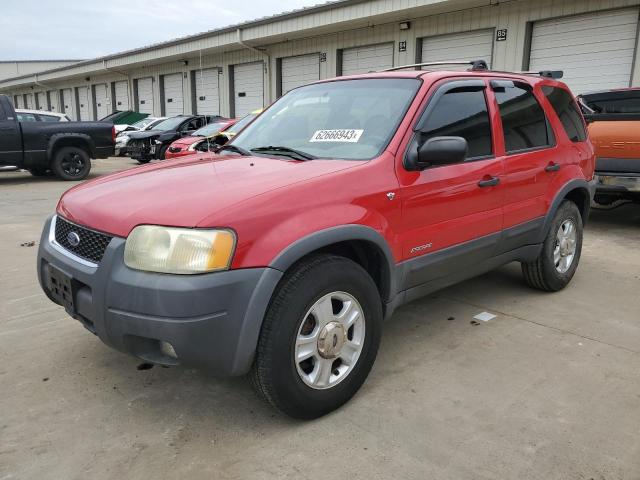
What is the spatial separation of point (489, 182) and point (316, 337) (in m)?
1.70

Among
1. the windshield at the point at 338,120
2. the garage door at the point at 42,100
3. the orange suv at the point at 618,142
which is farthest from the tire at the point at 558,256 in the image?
the garage door at the point at 42,100

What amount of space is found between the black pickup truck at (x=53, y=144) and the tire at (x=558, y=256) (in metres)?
11.1

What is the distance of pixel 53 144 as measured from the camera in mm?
12070

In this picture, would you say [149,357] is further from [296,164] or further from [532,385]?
[532,385]

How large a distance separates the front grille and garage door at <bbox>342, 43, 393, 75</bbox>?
44.4ft

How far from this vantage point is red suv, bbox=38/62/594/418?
2.24 metres

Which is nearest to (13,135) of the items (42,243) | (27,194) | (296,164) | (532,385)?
(27,194)

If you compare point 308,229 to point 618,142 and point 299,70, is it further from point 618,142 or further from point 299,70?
point 299,70

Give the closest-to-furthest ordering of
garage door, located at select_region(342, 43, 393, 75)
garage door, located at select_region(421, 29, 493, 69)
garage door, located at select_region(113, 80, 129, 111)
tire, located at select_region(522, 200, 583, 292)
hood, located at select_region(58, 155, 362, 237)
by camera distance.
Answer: hood, located at select_region(58, 155, 362, 237)
tire, located at select_region(522, 200, 583, 292)
garage door, located at select_region(421, 29, 493, 69)
garage door, located at select_region(342, 43, 393, 75)
garage door, located at select_region(113, 80, 129, 111)

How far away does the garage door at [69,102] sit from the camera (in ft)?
119

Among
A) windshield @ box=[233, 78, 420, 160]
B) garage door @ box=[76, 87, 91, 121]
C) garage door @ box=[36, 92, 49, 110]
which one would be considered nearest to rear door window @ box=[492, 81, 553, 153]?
windshield @ box=[233, 78, 420, 160]

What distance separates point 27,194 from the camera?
1057cm

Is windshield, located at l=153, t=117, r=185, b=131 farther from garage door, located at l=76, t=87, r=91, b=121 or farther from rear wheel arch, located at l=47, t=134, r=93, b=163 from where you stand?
garage door, located at l=76, t=87, r=91, b=121

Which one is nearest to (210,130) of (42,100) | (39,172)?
(39,172)
